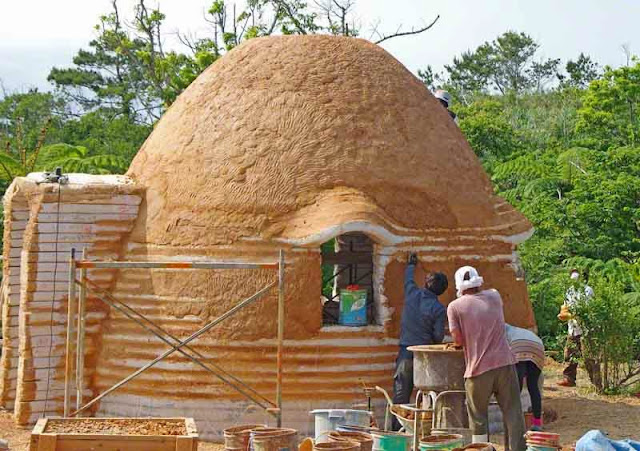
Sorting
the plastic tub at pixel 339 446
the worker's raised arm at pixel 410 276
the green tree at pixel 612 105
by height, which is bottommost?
the plastic tub at pixel 339 446

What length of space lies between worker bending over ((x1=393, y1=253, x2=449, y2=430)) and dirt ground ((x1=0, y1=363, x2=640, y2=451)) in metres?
1.17

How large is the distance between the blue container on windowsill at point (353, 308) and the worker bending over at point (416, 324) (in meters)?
0.52

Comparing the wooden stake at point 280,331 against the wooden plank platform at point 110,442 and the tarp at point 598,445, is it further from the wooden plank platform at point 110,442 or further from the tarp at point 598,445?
the tarp at point 598,445

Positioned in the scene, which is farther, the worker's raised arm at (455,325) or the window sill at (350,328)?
the window sill at (350,328)

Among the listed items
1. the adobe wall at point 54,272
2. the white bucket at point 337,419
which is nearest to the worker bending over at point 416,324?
the white bucket at point 337,419

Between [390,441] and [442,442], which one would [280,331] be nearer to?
[390,441]

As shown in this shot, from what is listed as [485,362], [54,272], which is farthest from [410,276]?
[54,272]

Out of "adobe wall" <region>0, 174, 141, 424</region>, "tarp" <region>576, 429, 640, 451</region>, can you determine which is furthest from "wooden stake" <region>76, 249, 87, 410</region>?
"tarp" <region>576, 429, 640, 451</region>

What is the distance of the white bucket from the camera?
8.89 meters

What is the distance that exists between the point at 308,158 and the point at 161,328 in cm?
226

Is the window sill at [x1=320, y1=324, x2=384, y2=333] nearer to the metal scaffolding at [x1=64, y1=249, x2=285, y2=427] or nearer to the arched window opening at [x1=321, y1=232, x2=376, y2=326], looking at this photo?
the arched window opening at [x1=321, y1=232, x2=376, y2=326]

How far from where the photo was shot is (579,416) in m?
11.7

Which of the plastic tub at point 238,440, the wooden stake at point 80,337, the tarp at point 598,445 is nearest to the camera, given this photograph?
the tarp at point 598,445

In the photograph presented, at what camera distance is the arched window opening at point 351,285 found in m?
10.3
